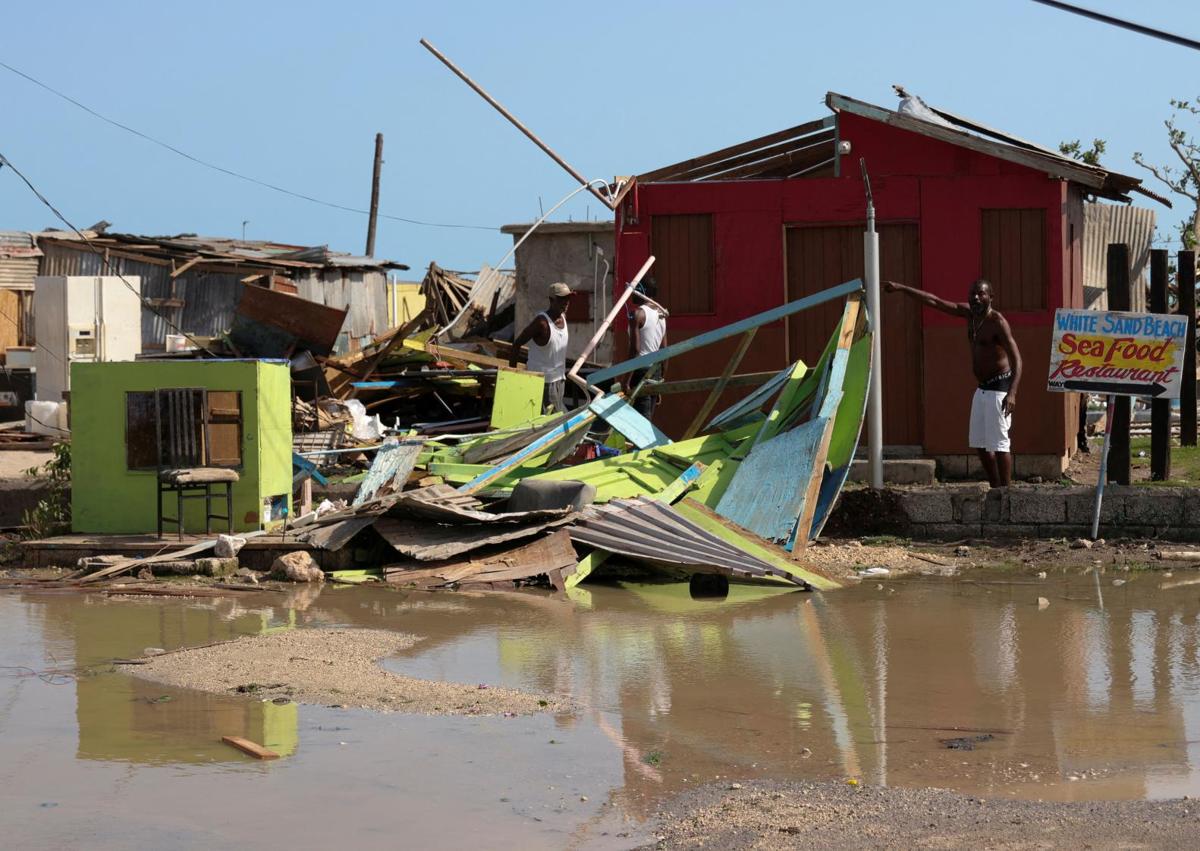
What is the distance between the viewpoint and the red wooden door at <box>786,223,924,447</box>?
540 inches

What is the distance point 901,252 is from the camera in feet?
45.3

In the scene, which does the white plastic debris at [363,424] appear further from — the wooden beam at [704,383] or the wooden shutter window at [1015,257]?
the wooden shutter window at [1015,257]

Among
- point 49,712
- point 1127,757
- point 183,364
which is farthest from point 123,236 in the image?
point 1127,757

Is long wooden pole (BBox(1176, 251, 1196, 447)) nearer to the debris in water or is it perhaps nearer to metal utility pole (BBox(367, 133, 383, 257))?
the debris in water

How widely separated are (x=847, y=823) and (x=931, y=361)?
9.26 m

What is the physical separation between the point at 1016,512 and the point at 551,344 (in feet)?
15.3

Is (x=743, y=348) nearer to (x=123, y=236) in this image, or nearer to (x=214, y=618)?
(x=214, y=618)

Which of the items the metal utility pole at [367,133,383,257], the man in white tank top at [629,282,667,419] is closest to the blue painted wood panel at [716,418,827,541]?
the man in white tank top at [629,282,667,419]

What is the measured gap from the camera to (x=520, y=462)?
11.6m

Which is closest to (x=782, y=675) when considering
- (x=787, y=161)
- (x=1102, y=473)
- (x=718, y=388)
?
(x=1102, y=473)

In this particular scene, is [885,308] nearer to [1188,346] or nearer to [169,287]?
[1188,346]

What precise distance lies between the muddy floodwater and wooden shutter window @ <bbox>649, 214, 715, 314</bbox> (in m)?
5.33

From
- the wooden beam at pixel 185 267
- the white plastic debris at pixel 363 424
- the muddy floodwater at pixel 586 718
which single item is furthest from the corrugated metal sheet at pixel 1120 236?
the wooden beam at pixel 185 267

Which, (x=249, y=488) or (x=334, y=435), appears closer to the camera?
(x=249, y=488)
